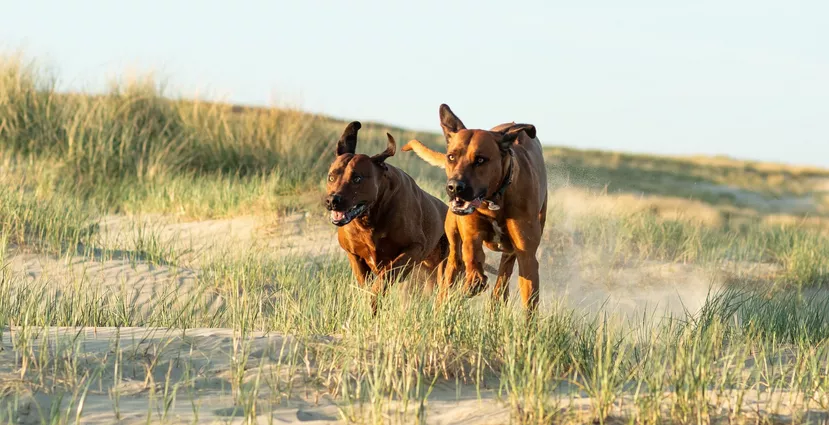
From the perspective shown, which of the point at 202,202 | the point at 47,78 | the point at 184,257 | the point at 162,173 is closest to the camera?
the point at 184,257

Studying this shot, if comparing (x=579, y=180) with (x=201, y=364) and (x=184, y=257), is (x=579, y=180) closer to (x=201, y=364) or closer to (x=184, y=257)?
(x=184, y=257)

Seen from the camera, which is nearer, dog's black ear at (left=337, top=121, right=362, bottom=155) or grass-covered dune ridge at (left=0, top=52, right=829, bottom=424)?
grass-covered dune ridge at (left=0, top=52, right=829, bottom=424)

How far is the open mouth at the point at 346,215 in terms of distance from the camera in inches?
238

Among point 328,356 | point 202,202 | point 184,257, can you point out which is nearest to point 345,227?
point 328,356

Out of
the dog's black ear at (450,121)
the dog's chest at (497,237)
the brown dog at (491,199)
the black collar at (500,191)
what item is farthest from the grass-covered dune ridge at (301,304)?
the dog's black ear at (450,121)

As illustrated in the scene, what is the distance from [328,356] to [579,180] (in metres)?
4.92

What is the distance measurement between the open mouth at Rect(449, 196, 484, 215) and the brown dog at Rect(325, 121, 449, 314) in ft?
2.76

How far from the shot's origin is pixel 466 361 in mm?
4793

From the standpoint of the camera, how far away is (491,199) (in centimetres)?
572

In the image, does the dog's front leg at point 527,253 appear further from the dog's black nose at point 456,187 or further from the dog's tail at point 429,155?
the dog's tail at point 429,155

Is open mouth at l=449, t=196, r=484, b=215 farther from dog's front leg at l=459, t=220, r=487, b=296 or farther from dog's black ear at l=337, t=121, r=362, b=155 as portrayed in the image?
dog's black ear at l=337, t=121, r=362, b=155

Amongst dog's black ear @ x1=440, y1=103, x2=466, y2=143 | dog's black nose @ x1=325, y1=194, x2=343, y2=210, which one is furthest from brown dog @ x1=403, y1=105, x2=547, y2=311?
dog's black nose @ x1=325, y1=194, x2=343, y2=210

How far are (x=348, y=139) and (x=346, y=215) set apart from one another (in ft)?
2.81

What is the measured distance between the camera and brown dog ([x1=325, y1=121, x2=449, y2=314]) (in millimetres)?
6152
